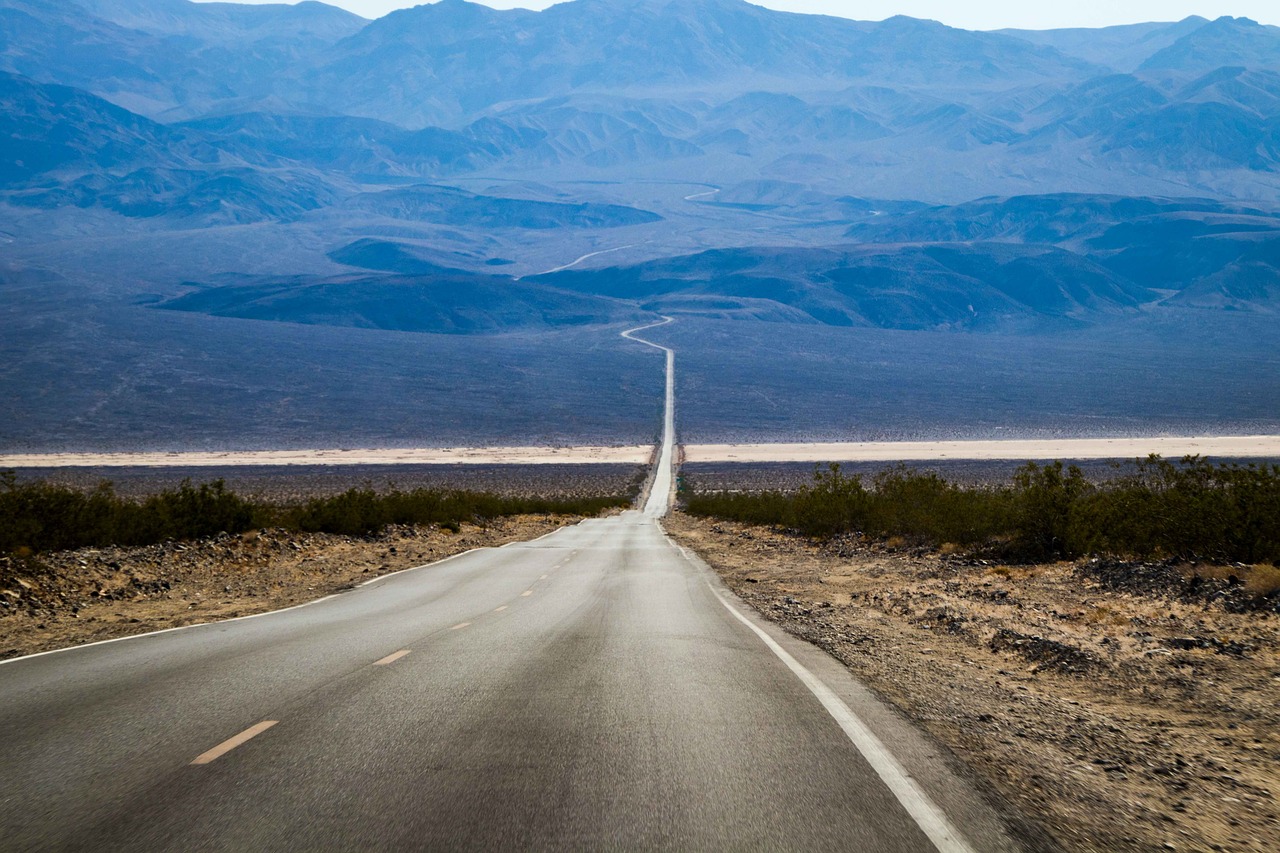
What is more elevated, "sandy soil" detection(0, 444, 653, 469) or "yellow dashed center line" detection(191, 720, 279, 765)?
"sandy soil" detection(0, 444, 653, 469)

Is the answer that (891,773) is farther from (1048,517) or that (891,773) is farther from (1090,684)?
(1048,517)

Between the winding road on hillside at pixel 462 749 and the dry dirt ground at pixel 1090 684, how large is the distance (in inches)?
21.8

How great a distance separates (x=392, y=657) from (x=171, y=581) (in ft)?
34.5

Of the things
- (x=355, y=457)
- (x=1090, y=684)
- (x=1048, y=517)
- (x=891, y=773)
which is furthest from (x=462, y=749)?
(x=355, y=457)

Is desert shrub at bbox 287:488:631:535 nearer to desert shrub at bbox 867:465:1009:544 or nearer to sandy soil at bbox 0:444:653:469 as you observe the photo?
desert shrub at bbox 867:465:1009:544

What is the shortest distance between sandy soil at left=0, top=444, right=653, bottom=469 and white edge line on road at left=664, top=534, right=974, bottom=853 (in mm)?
87622

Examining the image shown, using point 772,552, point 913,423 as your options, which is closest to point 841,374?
point 913,423

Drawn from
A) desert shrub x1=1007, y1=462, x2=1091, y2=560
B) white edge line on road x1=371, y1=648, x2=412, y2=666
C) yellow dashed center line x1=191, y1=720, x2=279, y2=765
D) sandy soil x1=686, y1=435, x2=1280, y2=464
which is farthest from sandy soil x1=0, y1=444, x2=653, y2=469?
yellow dashed center line x1=191, y1=720, x2=279, y2=765

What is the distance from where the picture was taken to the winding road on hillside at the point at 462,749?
16.8ft

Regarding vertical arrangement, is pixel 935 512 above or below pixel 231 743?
above

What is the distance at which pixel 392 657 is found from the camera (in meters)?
9.78

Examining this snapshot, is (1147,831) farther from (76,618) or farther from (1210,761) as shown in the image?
(76,618)

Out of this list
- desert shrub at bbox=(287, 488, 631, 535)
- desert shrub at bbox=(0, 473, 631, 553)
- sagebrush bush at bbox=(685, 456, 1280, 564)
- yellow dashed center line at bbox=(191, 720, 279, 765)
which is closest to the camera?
yellow dashed center line at bbox=(191, 720, 279, 765)

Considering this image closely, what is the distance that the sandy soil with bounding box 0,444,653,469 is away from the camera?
93.1m
